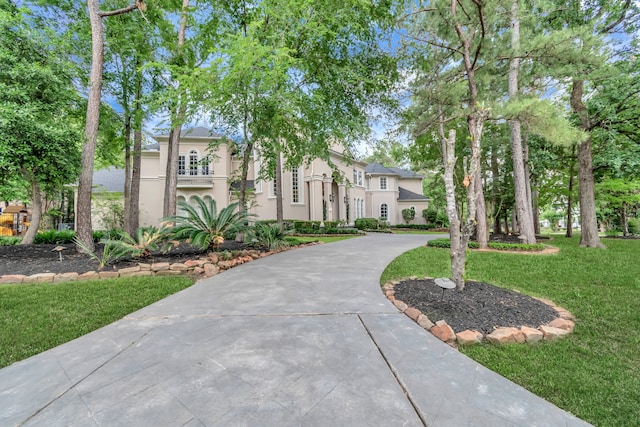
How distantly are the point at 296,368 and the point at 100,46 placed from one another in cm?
868

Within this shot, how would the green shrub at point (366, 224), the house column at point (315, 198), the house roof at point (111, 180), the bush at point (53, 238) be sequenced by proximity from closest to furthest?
the bush at point (53, 238), the house roof at point (111, 180), the house column at point (315, 198), the green shrub at point (366, 224)

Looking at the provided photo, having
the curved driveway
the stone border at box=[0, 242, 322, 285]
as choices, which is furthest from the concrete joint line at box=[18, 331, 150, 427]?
the stone border at box=[0, 242, 322, 285]

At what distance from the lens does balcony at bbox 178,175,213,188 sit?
Answer: 58.9ft

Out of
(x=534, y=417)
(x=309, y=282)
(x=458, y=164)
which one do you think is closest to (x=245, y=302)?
(x=309, y=282)

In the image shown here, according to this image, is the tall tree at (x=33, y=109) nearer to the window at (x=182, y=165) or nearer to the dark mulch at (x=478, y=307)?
the dark mulch at (x=478, y=307)

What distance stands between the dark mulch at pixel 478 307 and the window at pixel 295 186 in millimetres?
16192

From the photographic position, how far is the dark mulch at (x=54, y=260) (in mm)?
5148

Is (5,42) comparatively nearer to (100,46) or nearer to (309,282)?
(100,46)

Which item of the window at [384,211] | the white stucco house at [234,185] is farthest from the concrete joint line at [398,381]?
the window at [384,211]

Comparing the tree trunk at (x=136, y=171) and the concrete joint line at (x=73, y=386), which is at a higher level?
the tree trunk at (x=136, y=171)

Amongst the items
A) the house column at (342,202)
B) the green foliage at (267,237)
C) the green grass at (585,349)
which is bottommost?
the green grass at (585,349)

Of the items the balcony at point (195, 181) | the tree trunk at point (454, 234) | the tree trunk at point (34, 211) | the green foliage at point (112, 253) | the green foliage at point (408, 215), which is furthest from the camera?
the green foliage at point (408, 215)

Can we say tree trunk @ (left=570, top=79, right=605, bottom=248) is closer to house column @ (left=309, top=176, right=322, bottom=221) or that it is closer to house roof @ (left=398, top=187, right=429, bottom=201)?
house column @ (left=309, top=176, right=322, bottom=221)

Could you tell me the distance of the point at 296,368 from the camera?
84.0 inches
